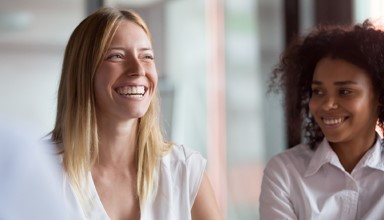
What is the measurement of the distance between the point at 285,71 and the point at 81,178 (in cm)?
84

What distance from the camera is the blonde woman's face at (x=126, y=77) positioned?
69.4 inches

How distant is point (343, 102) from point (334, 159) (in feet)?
0.61

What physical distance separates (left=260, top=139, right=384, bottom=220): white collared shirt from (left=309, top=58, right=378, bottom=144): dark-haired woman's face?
0.08m

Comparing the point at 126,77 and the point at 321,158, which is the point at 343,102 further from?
the point at 126,77

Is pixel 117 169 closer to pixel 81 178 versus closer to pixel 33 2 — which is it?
Answer: pixel 81 178

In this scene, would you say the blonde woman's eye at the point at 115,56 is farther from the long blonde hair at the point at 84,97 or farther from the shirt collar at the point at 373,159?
the shirt collar at the point at 373,159

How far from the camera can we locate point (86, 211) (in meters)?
1.73

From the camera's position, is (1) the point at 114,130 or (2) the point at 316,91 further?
(2) the point at 316,91

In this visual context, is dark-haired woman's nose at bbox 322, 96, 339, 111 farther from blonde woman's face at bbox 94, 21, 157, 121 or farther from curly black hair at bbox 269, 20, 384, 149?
blonde woman's face at bbox 94, 21, 157, 121

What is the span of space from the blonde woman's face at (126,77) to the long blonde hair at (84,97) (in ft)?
0.08

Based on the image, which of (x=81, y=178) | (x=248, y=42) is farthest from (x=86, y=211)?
(x=248, y=42)

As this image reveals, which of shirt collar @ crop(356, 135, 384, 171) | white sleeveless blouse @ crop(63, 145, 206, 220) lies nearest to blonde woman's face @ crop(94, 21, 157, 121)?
white sleeveless blouse @ crop(63, 145, 206, 220)

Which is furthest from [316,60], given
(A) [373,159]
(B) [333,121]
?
(A) [373,159]

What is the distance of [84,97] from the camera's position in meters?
1.79
